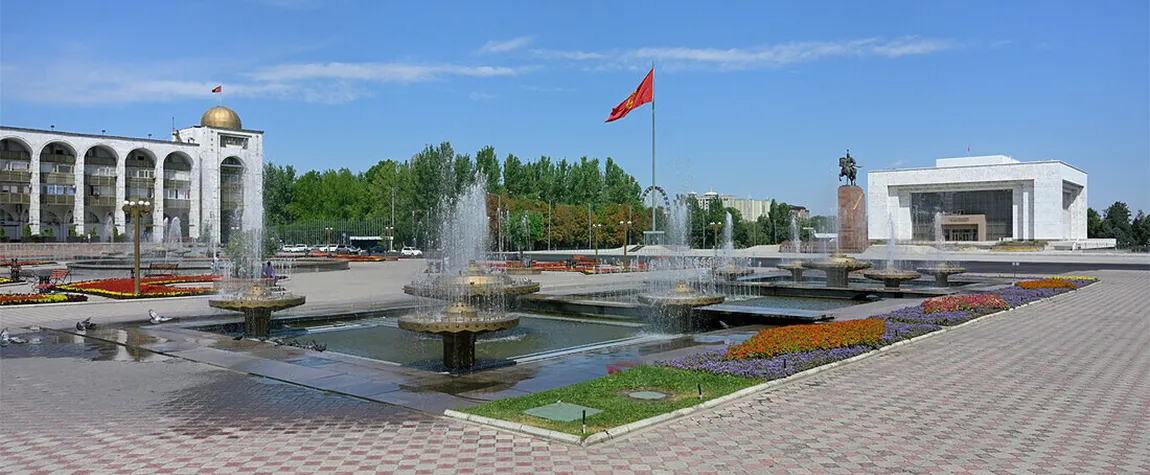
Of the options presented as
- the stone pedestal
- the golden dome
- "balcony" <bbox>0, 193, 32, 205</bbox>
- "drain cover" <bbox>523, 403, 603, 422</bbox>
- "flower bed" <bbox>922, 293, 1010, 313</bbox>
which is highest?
the golden dome

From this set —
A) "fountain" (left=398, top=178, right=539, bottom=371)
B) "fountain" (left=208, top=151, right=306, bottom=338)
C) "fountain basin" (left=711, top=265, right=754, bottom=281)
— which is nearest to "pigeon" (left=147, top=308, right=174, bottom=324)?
"fountain" (left=208, top=151, right=306, bottom=338)

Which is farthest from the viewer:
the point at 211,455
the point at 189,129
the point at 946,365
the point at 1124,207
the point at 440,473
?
the point at 1124,207

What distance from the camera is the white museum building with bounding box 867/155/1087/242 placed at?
61875 millimetres

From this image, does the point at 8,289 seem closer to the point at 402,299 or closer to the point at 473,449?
the point at 402,299

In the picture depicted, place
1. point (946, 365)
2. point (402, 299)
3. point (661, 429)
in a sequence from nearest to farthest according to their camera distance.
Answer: point (661, 429)
point (946, 365)
point (402, 299)

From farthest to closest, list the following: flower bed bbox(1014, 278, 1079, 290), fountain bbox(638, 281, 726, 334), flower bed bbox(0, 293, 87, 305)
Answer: flower bed bbox(1014, 278, 1079, 290) → flower bed bbox(0, 293, 87, 305) → fountain bbox(638, 281, 726, 334)

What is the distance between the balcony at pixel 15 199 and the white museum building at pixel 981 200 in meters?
63.5

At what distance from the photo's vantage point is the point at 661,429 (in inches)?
215

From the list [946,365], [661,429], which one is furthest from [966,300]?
[661,429]

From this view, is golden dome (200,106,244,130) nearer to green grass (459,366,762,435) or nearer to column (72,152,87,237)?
column (72,152,87,237)

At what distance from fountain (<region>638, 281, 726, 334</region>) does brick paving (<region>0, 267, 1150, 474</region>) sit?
3724mm

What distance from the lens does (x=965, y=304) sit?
12.9 meters

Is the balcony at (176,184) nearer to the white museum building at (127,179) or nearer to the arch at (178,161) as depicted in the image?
the white museum building at (127,179)

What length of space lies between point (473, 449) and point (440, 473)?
51 cm
